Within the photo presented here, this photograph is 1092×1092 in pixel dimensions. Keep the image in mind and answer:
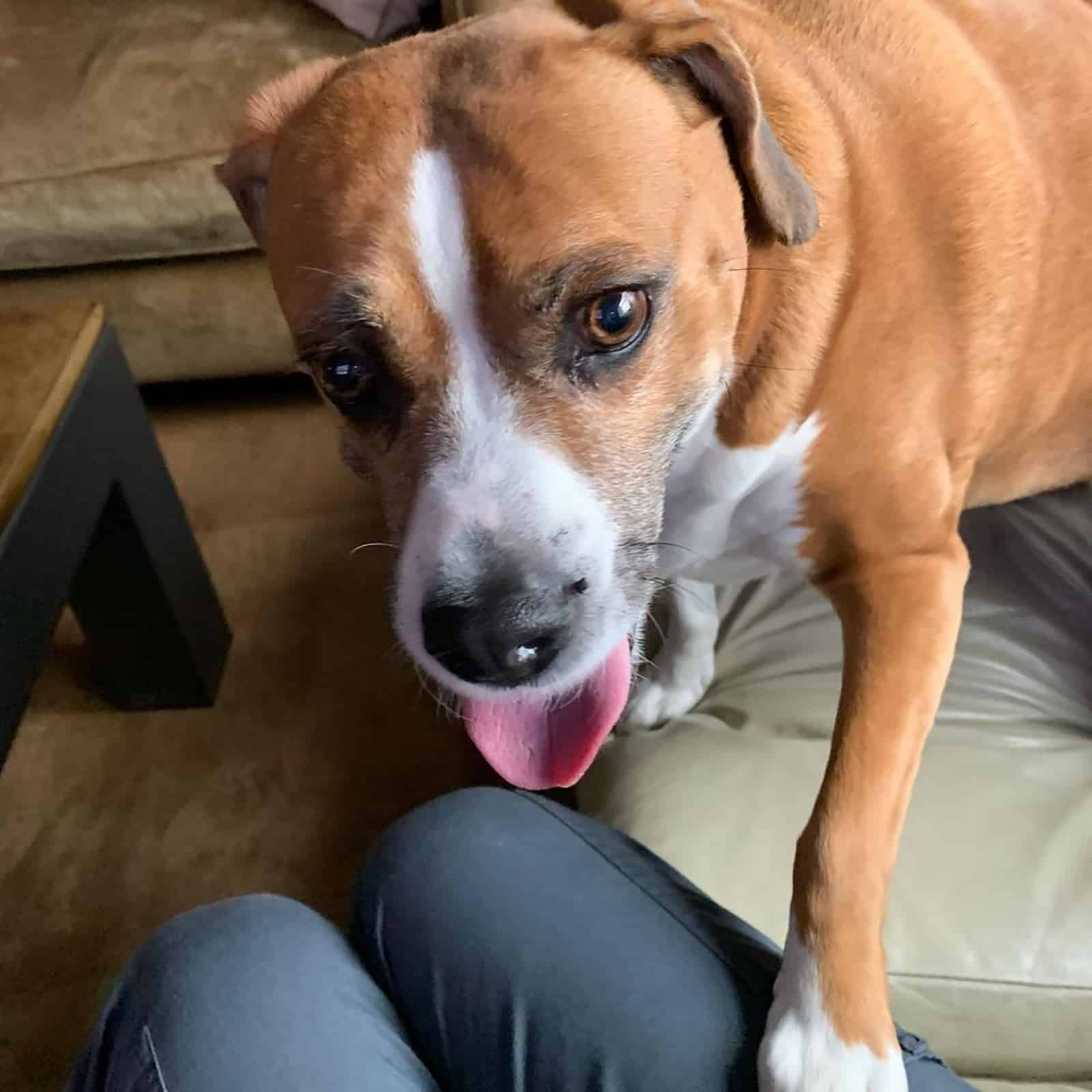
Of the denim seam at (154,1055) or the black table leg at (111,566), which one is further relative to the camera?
the black table leg at (111,566)

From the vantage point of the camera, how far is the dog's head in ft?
2.58

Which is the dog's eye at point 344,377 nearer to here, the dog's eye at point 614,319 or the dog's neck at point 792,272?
the dog's eye at point 614,319

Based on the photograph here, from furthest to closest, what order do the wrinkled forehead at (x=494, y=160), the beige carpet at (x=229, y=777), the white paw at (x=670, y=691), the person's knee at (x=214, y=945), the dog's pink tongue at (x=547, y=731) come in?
the beige carpet at (x=229, y=777) < the white paw at (x=670, y=691) < the dog's pink tongue at (x=547, y=731) < the person's knee at (x=214, y=945) < the wrinkled forehead at (x=494, y=160)

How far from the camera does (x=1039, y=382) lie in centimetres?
116

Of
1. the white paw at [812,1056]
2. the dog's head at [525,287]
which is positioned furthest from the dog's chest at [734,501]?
the white paw at [812,1056]

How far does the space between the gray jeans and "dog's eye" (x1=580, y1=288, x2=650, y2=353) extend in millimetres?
430

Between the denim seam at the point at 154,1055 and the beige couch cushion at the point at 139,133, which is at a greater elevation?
→ the beige couch cushion at the point at 139,133

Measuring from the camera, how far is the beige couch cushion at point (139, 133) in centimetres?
203

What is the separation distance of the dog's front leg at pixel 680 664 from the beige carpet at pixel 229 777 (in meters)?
0.43

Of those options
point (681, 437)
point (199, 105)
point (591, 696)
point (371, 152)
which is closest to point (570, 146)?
point (371, 152)

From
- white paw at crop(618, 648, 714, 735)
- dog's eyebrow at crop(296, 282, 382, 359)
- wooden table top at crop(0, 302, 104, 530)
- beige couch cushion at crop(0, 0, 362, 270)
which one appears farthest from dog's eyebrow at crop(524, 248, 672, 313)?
beige couch cushion at crop(0, 0, 362, 270)

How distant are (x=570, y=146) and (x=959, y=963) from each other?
711mm

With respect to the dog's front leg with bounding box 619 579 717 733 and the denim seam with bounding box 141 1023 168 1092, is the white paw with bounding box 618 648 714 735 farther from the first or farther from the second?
the denim seam with bounding box 141 1023 168 1092

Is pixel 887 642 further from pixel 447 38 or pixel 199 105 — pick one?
pixel 199 105
